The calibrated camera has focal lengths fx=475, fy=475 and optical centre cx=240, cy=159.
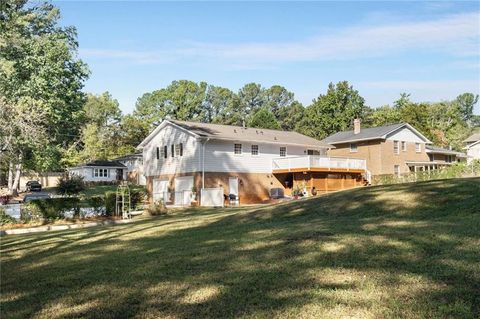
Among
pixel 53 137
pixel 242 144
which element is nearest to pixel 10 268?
pixel 242 144

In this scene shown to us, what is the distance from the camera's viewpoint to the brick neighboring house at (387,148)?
4691cm

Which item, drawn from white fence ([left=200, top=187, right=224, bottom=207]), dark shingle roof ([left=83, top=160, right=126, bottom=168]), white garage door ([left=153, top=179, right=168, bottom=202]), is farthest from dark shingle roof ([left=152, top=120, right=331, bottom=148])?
dark shingle roof ([left=83, top=160, right=126, bottom=168])

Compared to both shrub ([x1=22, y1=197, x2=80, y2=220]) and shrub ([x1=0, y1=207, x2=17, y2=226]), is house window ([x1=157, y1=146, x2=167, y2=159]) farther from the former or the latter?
shrub ([x1=0, y1=207, x2=17, y2=226])

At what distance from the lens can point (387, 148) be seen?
155 feet

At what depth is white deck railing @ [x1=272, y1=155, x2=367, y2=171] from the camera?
3797 cm

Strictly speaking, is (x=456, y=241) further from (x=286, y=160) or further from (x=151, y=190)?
(x=151, y=190)

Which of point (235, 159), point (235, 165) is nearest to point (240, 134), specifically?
point (235, 159)

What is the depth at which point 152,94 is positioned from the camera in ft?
283

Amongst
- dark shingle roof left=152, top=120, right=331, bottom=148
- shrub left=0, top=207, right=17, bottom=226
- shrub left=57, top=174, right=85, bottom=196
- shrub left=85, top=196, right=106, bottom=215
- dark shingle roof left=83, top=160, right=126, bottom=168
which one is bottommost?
shrub left=0, top=207, right=17, bottom=226

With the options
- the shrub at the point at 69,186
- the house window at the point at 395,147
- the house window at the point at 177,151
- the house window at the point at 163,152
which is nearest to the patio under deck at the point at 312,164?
the house window at the point at 177,151

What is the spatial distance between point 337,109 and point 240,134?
1598 inches

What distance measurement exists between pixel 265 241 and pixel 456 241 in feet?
11.9

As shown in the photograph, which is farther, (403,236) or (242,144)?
(242,144)

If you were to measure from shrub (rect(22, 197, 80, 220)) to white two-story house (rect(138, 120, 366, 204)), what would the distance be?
34.9 feet
